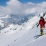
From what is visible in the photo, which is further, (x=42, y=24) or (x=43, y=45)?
(x=42, y=24)

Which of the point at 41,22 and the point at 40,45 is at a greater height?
the point at 41,22

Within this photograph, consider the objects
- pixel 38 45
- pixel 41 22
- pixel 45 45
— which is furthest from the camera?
pixel 41 22

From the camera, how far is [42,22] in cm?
2088

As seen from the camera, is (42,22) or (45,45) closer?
(45,45)

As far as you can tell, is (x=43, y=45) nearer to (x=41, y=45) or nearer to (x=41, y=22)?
(x=41, y=45)

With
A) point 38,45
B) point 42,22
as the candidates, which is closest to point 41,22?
point 42,22

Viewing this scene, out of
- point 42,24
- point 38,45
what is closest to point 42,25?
point 42,24

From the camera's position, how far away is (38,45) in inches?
567

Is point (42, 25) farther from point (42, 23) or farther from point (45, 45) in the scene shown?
point (45, 45)

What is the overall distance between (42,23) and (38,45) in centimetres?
688

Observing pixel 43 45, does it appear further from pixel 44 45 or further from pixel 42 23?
pixel 42 23

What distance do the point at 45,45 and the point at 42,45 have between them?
1.33 ft

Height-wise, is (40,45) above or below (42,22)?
below

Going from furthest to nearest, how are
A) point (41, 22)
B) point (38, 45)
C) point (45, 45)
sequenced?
point (41, 22) < point (38, 45) < point (45, 45)
